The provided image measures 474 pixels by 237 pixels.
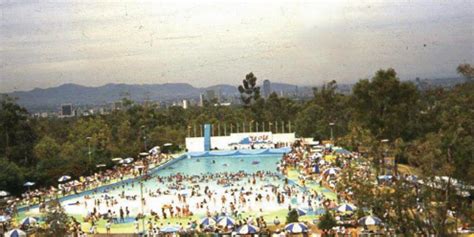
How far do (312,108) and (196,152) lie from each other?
1074 cm

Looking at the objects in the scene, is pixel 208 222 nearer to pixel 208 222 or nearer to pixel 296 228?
pixel 208 222

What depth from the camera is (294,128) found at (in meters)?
50.0

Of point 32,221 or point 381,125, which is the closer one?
point 32,221

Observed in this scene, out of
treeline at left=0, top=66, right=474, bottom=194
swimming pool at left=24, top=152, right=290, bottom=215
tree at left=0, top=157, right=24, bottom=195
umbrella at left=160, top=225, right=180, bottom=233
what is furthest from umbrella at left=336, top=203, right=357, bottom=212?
tree at left=0, top=157, right=24, bottom=195

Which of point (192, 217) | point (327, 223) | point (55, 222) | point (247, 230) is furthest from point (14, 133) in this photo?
point (327, 223)

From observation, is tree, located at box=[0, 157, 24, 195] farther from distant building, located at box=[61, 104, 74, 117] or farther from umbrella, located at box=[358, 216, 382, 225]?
distant building, located at box=[61, 104, 74, 117]

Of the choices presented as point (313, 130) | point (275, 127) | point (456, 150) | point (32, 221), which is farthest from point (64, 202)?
point (275, 127)

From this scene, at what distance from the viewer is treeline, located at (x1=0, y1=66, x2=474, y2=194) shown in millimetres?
Result: 27744

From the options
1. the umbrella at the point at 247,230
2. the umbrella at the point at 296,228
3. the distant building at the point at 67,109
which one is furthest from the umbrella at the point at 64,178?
the distant building at the point at 67,109

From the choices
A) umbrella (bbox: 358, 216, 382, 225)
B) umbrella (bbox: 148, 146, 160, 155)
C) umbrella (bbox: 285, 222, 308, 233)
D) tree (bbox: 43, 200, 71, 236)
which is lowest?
umbrella (bbox: 148, 146, 160, 155)

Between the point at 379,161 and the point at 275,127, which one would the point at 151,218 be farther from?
the point at 275,127

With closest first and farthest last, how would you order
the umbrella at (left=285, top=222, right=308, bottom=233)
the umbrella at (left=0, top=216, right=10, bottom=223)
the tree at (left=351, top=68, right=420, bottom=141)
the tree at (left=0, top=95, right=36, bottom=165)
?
the umbrella at (left=285, top=222, right=308, bottom=233) < the umbrella at (left=0, top=216, right=10, bottom=223) < the tree at (left=351, top=68, right=420, bottom=141) < the tree at (left=0, top=95, right=36, bottom=165)

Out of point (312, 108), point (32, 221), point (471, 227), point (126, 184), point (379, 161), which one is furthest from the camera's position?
point (312, 108)

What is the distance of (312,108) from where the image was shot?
4962 centimetres
